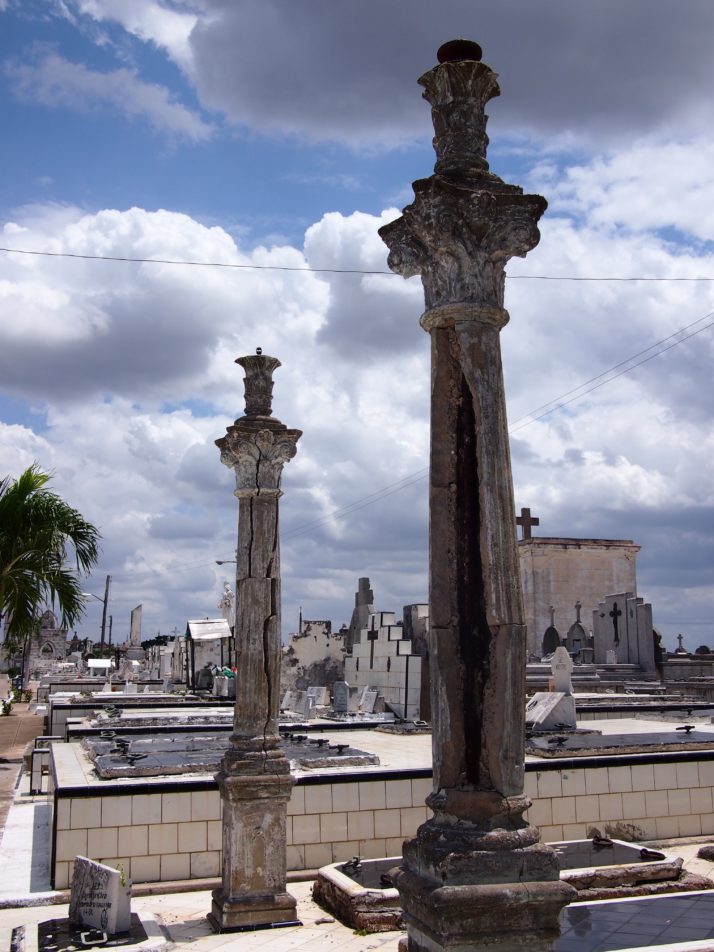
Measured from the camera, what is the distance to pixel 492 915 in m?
3.72

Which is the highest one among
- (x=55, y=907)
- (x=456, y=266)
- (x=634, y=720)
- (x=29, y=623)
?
(x=456, y=266)

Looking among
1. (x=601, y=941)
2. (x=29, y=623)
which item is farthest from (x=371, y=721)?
(x=601, y=941)

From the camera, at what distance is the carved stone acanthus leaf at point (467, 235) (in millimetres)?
4312

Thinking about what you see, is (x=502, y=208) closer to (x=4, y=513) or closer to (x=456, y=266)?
(x=456, y=266)

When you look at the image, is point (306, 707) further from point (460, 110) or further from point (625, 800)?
point (460, 110)

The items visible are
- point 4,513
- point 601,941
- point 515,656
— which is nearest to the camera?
point 515,656

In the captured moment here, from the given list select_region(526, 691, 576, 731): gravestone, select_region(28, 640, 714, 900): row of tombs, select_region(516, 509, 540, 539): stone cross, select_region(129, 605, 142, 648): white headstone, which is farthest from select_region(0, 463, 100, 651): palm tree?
select_region(129, 605, 142, 648): white headstone

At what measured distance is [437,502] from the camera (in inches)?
170

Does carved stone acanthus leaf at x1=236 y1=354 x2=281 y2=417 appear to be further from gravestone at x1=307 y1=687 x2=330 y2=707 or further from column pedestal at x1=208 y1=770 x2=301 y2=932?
gravestone at x1=307 y1=687 x2=330 y2=707

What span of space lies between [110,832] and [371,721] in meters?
7.02

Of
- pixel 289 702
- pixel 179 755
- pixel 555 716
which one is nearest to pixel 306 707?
pixel 289 702

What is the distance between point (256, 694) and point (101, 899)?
1815mm

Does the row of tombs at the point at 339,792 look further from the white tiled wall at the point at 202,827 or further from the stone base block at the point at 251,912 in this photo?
the stone base block at the point at 251,912

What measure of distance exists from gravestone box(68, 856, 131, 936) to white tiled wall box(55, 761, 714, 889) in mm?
1446
